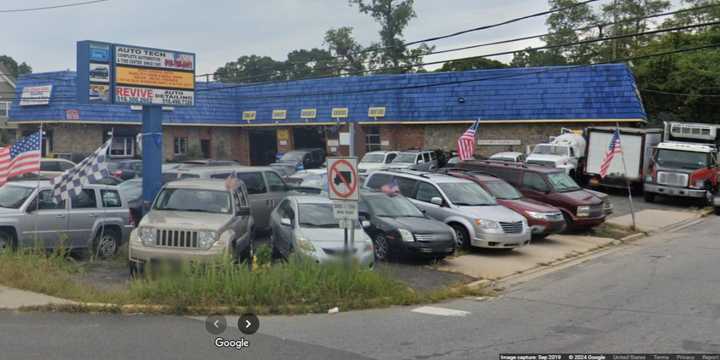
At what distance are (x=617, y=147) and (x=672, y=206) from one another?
25.4ft

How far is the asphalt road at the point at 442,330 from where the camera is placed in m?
7.73

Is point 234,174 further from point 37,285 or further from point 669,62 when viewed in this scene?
point 669,62

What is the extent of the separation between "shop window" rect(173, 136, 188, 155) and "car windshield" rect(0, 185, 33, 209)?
31414 mm

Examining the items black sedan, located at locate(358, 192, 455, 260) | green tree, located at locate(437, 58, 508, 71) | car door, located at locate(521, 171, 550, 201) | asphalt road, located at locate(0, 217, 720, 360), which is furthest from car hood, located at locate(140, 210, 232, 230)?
green tree, located at locate(437, 58, 508, 71)

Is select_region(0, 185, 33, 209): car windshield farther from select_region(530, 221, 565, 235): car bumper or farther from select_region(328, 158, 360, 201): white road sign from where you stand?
select_region(530, 221, 565, 235): car bumper

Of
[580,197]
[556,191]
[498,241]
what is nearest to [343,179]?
[498,241]

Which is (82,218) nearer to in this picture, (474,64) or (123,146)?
(123,146)

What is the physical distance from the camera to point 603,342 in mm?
8195

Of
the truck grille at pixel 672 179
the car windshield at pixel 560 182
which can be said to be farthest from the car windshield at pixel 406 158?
the car windshield at pixel 560 182

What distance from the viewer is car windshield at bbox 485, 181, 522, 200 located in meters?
18.4

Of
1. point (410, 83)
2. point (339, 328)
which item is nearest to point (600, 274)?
point (339, 328)

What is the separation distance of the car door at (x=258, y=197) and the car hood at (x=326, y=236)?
4.38 metres

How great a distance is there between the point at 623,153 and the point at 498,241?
15917 millimetres

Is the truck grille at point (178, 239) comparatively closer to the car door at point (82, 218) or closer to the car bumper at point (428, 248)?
the car door at point (82, 218)
